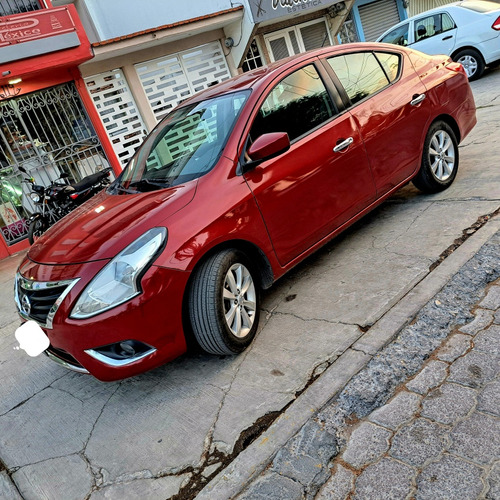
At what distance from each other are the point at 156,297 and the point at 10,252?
6.61m

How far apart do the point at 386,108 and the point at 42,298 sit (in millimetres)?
3062

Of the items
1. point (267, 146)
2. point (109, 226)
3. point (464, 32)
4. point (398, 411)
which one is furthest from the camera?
point (464, 32)

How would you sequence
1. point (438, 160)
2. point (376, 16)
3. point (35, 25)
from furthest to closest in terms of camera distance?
point (376, 16), point (35, 25), point (438, 160)

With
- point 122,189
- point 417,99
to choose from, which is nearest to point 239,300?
point 122,189

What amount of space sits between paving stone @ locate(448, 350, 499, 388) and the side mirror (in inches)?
65.6

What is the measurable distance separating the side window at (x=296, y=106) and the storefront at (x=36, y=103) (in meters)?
6.12

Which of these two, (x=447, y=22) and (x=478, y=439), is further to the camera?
A: (x=447, y=22)

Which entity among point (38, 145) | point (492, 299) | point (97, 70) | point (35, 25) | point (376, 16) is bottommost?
point (492, 299)

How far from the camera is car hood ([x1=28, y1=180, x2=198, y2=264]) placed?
2674 millimetres

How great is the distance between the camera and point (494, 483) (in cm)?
173

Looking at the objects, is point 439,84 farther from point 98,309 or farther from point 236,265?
point 98,309

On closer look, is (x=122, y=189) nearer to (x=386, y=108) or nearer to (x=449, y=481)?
(x=386, y=108)

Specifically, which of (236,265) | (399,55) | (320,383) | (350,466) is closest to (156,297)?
(236,265)

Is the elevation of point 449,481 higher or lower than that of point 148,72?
lower
